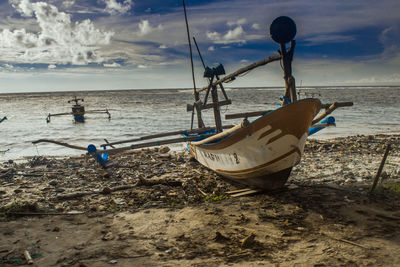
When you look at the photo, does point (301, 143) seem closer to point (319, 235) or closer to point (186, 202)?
point (319, 235)

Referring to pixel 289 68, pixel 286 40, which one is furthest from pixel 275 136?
pixel 286 40

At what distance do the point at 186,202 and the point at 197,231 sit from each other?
58.8 inches

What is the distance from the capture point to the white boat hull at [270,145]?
4887mm

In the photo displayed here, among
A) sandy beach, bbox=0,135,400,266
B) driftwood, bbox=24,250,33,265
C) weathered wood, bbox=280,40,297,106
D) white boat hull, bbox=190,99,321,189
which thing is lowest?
sandy beach, bbox=0,135,400,266

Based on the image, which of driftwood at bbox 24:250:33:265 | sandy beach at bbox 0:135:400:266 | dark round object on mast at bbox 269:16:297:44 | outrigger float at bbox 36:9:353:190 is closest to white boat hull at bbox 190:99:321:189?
outrigger float at bbox 36:9:353:190

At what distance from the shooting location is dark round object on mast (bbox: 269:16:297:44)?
5148 millimetres

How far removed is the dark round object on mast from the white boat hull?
1.44 meters

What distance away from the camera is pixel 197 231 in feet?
14.9

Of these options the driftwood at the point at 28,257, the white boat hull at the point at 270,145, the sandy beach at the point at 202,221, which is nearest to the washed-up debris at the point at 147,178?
the sandy beach at the point at 202,221

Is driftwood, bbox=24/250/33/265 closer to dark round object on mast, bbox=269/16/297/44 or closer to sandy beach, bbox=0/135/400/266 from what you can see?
sandy beach, bbox=0/135/400/266

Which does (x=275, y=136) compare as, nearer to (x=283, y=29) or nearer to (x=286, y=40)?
(x=286, y=40)

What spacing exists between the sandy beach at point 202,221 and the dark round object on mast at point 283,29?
3.44 metres

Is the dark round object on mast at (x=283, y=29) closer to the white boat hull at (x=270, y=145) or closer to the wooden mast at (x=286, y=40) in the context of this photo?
the wooden mast at (x=286, y=40)

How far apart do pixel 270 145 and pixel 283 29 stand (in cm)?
232
